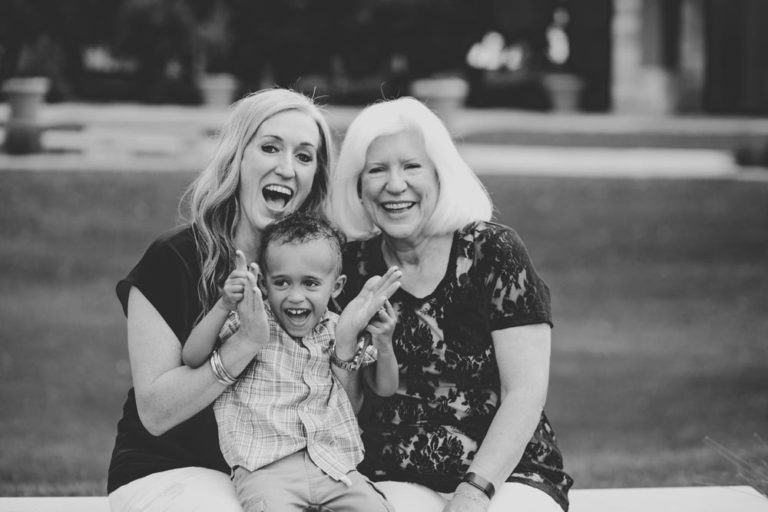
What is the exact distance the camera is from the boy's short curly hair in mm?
2988

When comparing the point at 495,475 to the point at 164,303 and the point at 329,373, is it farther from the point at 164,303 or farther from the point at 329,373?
the point at 164,303

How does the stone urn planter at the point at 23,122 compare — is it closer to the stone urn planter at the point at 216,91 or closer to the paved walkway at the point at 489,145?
the paved walkway at the point at 489,145

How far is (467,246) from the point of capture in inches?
130

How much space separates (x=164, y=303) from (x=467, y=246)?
36.4 inches

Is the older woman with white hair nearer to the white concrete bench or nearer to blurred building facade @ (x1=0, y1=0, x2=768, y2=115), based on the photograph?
the white concrete bench

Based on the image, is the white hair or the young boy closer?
the young boy

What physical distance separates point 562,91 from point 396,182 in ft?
83.5

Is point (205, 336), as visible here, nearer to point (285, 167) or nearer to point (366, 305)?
point (366, 305)

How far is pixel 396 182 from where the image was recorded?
10.7 ft

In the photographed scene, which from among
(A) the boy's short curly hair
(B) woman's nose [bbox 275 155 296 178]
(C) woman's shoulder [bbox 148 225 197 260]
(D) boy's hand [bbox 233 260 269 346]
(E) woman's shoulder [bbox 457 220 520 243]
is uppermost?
(B) woman's nose [bbox 275 155 296 178]

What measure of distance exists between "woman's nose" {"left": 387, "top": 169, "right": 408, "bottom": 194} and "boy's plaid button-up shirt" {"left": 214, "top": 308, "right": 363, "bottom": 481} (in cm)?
47

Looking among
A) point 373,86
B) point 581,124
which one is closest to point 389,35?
point 373,86

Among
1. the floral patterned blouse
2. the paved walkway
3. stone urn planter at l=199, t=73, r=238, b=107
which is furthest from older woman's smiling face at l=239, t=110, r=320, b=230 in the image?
stone urn planter at l=199, t=73, r=238, b=107

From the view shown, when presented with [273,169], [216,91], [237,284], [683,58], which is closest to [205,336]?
[237,284]
